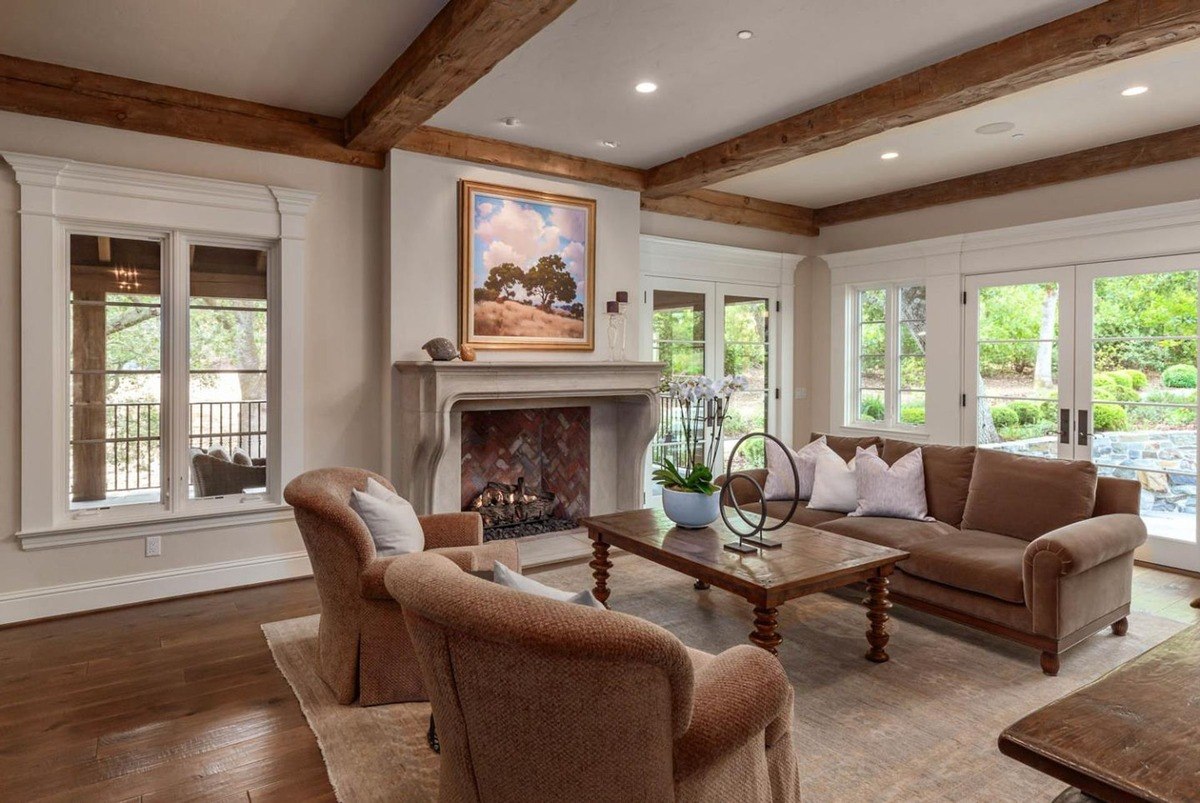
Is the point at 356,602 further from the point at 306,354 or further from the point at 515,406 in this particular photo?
the point at 515,406

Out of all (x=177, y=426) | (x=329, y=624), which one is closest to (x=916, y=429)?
(x=329, y=624)

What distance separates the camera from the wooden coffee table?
8.67 feet

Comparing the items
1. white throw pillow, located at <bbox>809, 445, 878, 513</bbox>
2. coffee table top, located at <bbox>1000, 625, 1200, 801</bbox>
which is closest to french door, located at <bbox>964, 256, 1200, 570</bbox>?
white throw pillow, located at <bbox>809, 445, 878, 513</bbox>

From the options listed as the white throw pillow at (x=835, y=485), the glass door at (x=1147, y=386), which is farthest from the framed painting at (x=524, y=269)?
the glass door at (x=1147, y=386)

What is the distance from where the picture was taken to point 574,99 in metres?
3.91

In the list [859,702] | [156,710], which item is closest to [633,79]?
[859,702]

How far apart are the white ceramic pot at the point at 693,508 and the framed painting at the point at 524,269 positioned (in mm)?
1818

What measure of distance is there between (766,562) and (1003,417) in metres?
3.56

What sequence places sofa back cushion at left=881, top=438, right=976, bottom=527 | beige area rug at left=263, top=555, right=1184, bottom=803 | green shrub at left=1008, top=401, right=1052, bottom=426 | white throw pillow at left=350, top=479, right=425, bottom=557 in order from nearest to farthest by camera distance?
1. beige area rug at left=263, top=555, right=1184, bottom=803
2. white throw pillow at left=350, top=479, right=425, bottom=557
3. sofa back cushion at left=881, top=438, right=976, bottom=527
4. green shrub at left=1008, top=401, right=1052, bottom=426

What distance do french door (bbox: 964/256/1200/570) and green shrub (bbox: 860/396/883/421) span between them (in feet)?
2.70

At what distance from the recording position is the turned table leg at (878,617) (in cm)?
305

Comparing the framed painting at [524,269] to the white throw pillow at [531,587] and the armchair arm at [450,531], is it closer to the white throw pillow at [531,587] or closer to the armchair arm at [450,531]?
the armchair arm at [450,531]

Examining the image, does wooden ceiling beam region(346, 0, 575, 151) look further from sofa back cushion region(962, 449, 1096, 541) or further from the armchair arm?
sofa back cushion region(962, 449, 1096, 541)

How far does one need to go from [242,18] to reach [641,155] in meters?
2.65
